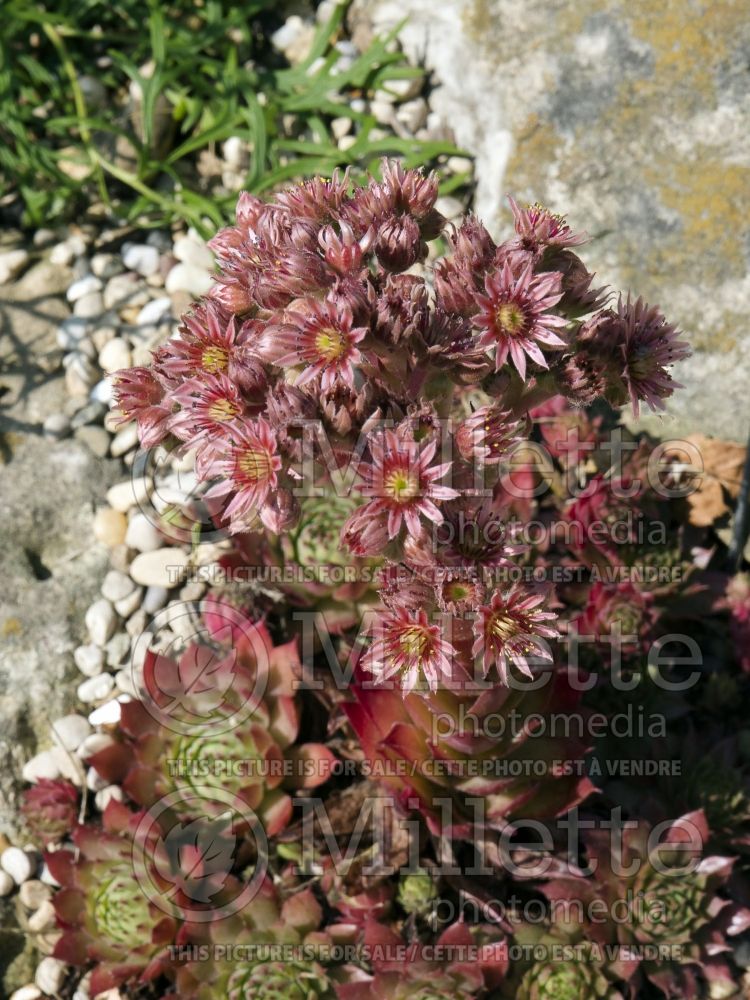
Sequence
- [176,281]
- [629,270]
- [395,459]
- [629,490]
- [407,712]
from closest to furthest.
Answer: [395,459] < [407,712] < [629,490] < [629,270] < [176,281]

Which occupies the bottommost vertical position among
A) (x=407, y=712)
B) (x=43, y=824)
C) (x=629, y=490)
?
(x=43, y=824)

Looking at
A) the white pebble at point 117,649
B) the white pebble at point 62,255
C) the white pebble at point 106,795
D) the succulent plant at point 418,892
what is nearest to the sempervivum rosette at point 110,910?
the white pebble at point 106,795

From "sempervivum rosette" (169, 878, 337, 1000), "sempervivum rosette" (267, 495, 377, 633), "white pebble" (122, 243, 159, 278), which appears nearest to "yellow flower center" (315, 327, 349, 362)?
"sempervivum rosette" (267, 495, 377, 633)

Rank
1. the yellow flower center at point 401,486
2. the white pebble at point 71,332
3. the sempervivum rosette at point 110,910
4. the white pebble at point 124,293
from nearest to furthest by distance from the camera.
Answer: the yellow flower center at point 401,486
the sempervivum rosette at point 110,910
the white pebble at point 71,332
the white pebble at point 124,293

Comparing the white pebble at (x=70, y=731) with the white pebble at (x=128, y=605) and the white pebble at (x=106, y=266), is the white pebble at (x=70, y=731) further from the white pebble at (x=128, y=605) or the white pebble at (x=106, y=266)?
the white pebble at (x=106, y=266)

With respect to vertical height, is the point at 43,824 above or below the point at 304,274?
below

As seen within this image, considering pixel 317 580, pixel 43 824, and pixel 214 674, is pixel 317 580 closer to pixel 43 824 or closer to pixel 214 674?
pixel 214 674

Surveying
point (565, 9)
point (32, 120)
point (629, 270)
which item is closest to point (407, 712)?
→ point (629, 270)

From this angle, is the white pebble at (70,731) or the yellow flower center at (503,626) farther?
the white pebble at (70,731)
